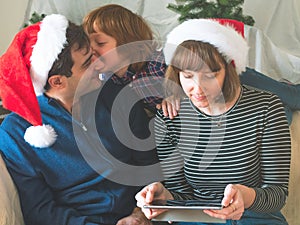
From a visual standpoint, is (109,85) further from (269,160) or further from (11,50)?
(269,160)

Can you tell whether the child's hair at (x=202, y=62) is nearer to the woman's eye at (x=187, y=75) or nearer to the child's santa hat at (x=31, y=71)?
the woman's eye at (x=187, y=75)

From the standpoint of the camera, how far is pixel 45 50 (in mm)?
1264

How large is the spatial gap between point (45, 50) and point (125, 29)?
34cm

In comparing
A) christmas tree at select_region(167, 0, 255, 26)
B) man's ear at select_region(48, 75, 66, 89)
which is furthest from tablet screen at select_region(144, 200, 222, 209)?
christmas tree at select_region(167, 0, 255, 26)

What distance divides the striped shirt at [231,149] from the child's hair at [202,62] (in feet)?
0.18

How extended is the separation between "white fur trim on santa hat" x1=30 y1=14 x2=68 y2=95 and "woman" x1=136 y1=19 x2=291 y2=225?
11.3 inches

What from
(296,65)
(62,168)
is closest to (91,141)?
(62,168)

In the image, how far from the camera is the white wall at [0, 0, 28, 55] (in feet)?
7.70

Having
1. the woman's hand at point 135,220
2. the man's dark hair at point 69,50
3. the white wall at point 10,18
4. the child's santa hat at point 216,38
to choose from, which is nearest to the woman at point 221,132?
the child's santa hat at point 216,38

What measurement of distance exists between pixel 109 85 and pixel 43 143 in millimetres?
264

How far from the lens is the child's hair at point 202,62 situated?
1182 millimetres

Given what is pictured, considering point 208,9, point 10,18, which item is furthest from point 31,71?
point 10,18

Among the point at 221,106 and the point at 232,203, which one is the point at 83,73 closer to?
the point at 221,106

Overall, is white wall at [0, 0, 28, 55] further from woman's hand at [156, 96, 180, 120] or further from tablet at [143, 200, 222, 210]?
tablet at [143, 200, 222, 210]
